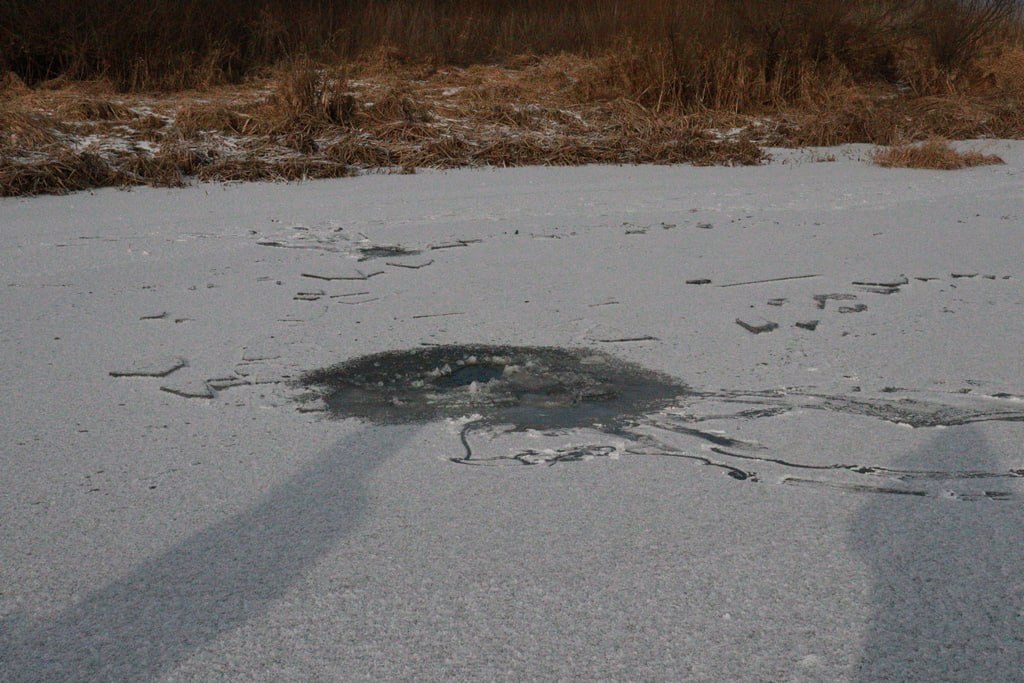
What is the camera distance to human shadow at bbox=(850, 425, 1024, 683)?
1.49m

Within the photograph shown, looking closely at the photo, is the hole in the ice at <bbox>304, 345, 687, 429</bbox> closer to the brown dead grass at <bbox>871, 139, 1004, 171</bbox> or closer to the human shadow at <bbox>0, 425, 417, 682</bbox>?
the human shadow at <bbox>0, 425, 417, 682</bbox>

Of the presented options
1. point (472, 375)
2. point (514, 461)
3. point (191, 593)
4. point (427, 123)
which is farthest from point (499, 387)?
point (427, 123)

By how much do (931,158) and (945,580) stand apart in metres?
5.75

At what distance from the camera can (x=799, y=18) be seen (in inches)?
366

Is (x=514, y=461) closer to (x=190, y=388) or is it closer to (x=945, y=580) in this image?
(x=945, y=580)

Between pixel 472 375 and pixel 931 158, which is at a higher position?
pixel 931 158

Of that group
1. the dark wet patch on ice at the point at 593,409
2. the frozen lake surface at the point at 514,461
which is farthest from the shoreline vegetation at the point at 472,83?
the dark wet patch on ice at the point at 593,409

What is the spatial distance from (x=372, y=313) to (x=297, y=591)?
1809 millimetres

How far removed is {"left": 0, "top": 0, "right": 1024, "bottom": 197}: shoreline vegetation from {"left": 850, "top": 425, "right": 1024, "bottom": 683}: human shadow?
5.38m

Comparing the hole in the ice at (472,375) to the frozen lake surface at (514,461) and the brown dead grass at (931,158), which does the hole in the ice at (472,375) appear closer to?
the frozen lake surface at (514,461)

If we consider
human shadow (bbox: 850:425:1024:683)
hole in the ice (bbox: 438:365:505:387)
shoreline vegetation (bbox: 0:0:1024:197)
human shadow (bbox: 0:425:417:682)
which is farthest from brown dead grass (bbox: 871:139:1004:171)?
human shadow (bbox: 0:425:417:682)

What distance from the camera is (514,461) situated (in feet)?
7.26

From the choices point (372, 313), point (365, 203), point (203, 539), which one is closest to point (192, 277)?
point (372, 313)

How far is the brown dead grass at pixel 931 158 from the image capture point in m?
6.80
